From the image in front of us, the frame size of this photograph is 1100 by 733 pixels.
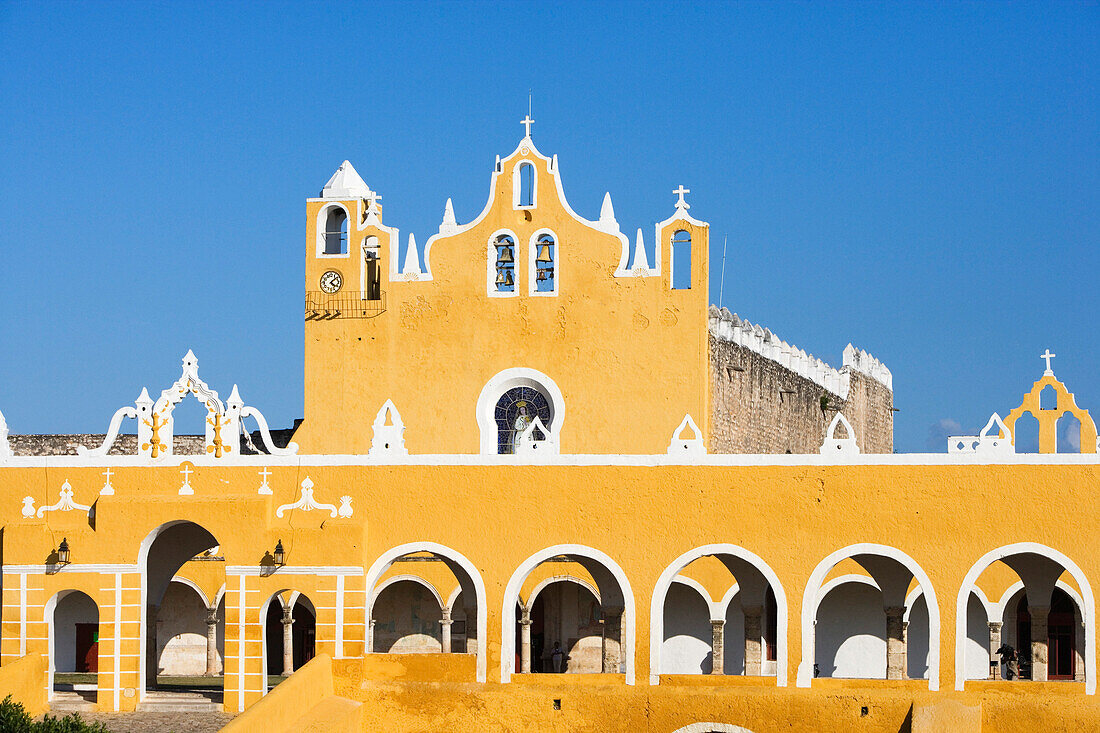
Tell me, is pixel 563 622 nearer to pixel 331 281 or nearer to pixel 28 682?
pixel 331 281

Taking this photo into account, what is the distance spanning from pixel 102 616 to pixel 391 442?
4.76 meters

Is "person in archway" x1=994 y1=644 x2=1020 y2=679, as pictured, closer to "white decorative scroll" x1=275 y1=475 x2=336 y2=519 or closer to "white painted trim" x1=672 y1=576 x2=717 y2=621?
"white painted trim" x1=672 y1=576 x2=717 y2=621

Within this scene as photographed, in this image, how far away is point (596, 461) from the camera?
2364cm

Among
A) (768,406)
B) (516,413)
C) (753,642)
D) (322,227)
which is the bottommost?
(753,642)

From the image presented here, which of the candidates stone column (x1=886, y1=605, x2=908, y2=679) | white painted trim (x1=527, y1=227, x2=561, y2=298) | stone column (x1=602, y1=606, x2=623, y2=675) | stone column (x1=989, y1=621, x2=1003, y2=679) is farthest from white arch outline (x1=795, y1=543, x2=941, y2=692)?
white painted trim (x1=527, y1=227, x2=561, y2=298)

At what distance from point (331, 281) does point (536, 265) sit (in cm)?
361

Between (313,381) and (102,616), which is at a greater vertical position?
(313,381)

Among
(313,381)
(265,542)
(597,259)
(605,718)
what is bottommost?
(605,718)

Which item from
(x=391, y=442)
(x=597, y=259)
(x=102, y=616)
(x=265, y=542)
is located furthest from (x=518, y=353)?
(x=102, y=616)

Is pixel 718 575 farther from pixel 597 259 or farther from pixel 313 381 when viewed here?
pixel 313 381

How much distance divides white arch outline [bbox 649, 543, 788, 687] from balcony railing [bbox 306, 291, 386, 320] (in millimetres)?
7780

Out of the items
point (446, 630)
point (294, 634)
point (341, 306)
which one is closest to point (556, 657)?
point (446, 630)

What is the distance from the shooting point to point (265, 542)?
2373 centimetres

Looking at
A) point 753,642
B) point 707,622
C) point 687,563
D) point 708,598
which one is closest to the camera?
point 687,563
